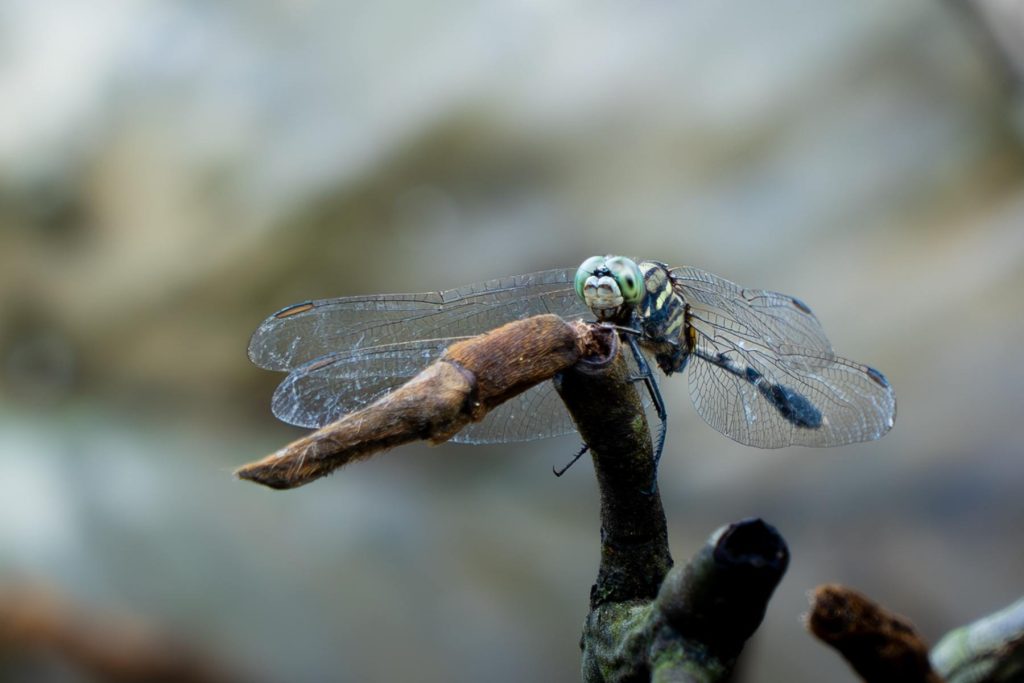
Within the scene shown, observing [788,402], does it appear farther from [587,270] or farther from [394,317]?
[394,317]

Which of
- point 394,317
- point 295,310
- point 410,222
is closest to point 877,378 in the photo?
point 394,317

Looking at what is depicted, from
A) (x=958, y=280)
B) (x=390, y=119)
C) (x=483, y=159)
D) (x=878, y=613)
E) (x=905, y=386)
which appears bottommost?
(x=905, y=386)

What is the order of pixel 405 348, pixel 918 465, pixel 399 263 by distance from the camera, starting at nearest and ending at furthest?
pixel 405 348 < pixel 918 465 < pixel 399 263

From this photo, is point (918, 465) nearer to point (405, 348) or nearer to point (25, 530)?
point (405, 348)

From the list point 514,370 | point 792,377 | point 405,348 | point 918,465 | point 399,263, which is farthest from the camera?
point 399,263

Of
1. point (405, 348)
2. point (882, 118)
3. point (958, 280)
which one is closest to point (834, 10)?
point (882, 118)

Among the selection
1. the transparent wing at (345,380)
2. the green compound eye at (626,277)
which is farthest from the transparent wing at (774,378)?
the transparent wing at (345,380)

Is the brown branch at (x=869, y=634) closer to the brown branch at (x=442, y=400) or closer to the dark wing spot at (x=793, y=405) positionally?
the brown branch at (x=442, y=400)

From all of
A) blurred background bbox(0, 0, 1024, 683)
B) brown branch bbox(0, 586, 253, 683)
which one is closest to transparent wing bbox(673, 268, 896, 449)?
blurred background bbox(0, 0, 1024, 683)

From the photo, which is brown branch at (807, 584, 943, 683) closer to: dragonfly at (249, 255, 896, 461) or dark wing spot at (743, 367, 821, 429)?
dragonfly at (249, 255, 896, 461)
